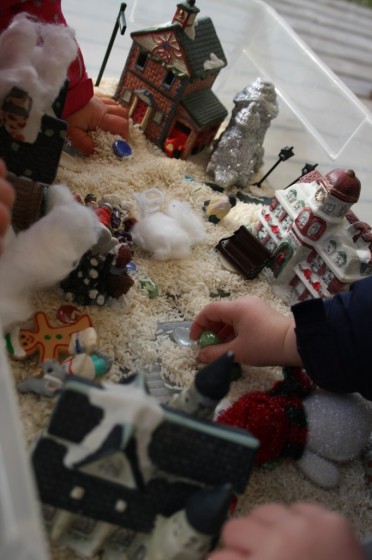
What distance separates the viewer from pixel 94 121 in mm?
1090

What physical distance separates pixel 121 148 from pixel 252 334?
521 millimetres

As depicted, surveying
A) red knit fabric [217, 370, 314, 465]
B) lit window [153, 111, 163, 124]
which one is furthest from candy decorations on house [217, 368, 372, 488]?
lit window [153, 111, 163, 124]

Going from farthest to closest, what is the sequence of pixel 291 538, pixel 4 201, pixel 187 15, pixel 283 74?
1. pixel 283 74
2. pixel 187 15
3. pixel 4 201
4. pixel 291 538

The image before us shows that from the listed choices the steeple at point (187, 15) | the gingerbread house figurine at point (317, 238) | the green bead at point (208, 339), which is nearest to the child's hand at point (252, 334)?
the green bead at point (208, 339)

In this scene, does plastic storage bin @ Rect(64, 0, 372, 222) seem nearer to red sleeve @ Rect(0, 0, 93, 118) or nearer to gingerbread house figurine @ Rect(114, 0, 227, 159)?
gingerbread house figurine @ Rect(114, 0, 227, 159)

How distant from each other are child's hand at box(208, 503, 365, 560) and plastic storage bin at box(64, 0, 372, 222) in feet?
2.87

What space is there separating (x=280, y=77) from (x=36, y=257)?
93 cm

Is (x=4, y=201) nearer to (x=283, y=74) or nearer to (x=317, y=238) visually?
(x=317, y=238)

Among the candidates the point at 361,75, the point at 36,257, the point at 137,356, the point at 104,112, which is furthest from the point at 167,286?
the point at 361,75

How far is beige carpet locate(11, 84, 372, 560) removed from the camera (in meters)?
0.69

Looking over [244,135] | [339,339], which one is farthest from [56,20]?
[339,339]

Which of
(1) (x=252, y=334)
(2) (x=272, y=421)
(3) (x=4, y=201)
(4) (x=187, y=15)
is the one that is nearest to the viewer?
(3) (x=4, y=201)

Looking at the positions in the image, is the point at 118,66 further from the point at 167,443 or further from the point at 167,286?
the point at 167,443

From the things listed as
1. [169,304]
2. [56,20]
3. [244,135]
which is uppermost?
[56,20]
